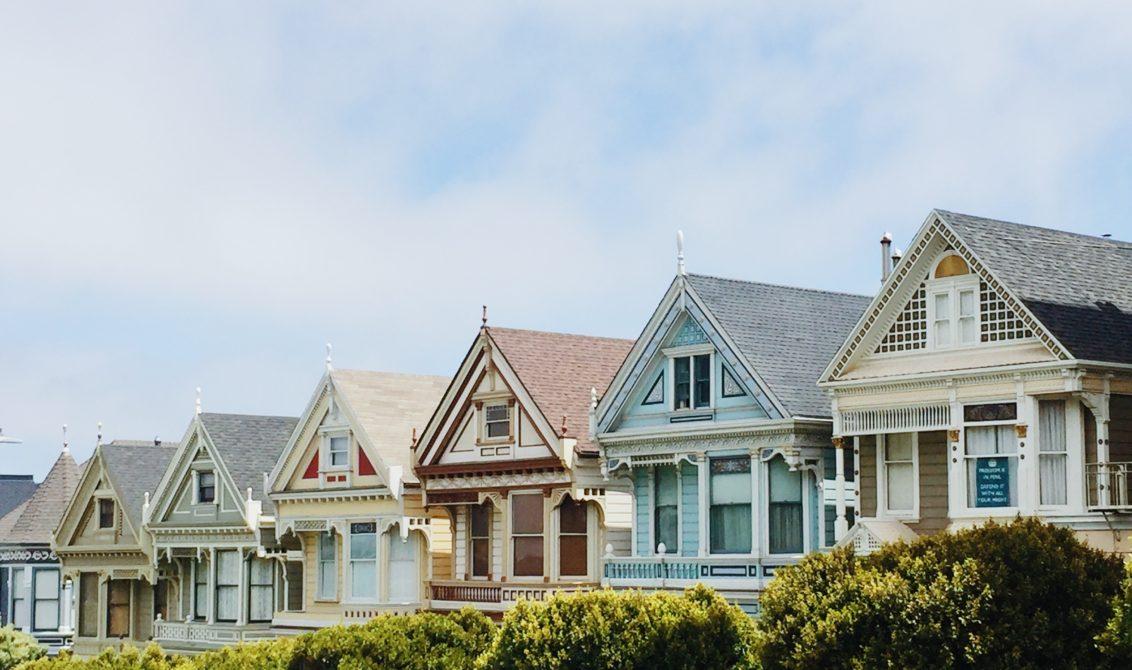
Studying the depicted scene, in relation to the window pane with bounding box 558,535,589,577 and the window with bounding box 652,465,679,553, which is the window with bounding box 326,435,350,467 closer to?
the window pane with bounding box 558,535,589,577

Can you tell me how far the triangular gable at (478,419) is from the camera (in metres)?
45.9

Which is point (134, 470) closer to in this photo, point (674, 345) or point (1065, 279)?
point (674, 345)

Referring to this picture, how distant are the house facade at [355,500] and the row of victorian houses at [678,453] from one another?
0.26 feet

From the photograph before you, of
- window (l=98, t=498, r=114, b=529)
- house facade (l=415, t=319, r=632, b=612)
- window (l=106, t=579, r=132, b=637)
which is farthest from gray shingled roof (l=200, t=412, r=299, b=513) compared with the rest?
house facade (l=415, t=319, r=632, b=612)

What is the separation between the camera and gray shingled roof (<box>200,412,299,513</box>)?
58094 mm

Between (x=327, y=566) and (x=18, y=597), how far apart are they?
21.6m

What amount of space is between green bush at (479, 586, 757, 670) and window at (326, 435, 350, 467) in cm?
1825

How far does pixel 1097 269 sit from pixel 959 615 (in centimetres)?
1108

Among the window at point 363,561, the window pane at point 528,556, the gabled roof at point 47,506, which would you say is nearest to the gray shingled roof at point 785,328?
the window pane at point 528,556

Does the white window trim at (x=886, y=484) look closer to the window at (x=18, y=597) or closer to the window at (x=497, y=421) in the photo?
the window at (x=497, y=421)

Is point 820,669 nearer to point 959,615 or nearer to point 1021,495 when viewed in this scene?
point 959,615

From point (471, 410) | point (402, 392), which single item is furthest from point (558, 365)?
point (402, 392)

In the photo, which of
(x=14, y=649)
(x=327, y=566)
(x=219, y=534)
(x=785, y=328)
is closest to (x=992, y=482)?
(x=785, y=328)

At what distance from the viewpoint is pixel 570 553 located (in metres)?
45.8
